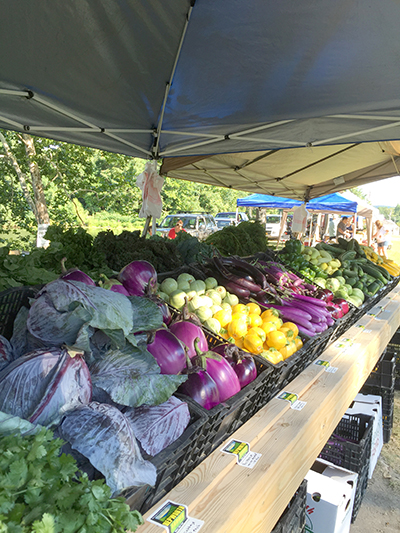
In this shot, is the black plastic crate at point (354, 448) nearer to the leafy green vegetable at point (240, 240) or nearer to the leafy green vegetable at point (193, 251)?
the leafy green vegetable at point (193, 251)

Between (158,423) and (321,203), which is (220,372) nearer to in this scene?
(158,423)

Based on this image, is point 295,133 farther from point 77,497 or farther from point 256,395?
point 77,497

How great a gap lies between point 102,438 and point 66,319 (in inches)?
15.4

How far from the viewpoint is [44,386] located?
1080 millimetres

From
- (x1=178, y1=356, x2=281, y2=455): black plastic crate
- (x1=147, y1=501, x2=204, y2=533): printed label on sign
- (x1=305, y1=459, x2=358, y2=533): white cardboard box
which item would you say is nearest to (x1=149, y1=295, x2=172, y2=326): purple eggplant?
(x1=178, y1=356, x2=281, y2=455): black plastic crate

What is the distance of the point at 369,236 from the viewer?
13.3 m

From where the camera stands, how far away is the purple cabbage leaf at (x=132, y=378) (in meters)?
1.20

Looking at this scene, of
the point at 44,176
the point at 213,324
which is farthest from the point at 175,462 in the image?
the point at 44,176

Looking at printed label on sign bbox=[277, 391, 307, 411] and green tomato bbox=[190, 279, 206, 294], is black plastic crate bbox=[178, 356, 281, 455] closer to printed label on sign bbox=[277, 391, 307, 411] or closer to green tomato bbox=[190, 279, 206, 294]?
printed label on sign bbox=[277, 391, 307, 411]

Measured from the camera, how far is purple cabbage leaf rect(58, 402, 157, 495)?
94 cm

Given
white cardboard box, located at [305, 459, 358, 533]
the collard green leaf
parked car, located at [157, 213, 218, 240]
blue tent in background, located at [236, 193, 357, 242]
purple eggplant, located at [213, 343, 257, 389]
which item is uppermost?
blue tent in background, located at [236, 193, 357, 242]

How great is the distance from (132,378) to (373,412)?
2503 millimetres

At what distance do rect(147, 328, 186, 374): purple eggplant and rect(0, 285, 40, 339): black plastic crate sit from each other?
1.80ft

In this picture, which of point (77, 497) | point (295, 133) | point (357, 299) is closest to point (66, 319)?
point (77, 497)
